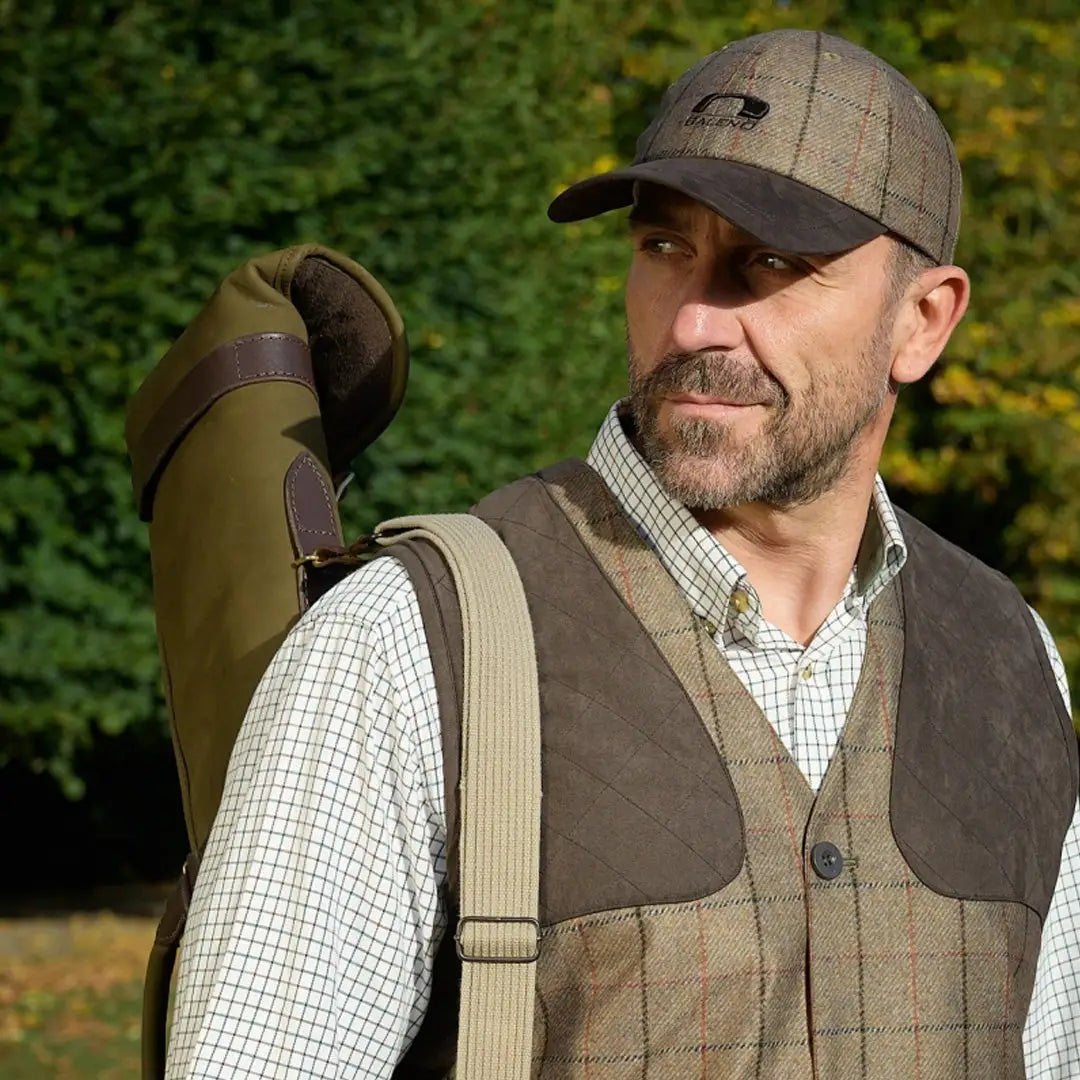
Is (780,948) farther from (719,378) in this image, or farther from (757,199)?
(757,199)

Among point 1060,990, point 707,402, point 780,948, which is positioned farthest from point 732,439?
point 1060,990

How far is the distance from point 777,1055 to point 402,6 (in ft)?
13.8

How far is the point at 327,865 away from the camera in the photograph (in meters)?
1.62

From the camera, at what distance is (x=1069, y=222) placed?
7.20 meters

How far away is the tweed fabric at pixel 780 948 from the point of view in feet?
5.59

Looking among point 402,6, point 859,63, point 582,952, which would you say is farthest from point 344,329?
point 402,6

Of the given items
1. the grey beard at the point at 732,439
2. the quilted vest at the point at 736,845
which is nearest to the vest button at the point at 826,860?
the quilted vest at the point at 736,845

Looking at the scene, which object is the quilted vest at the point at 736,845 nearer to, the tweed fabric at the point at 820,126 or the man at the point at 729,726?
the man at the point at 729,726

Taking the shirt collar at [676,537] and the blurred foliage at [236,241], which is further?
the blurred foliage at [236,241]

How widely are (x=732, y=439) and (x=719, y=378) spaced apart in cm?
7

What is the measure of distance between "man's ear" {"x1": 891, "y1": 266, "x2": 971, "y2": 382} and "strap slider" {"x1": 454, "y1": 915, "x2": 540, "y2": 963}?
901mm

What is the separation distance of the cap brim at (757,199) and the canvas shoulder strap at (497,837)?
18.6 inches

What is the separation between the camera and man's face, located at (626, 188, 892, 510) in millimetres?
1955

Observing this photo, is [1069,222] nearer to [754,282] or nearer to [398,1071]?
[754,282]
